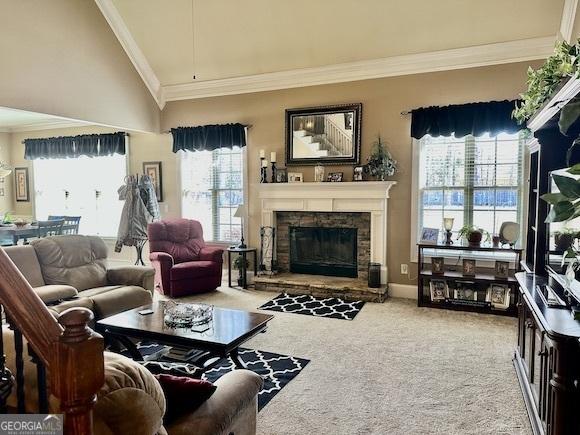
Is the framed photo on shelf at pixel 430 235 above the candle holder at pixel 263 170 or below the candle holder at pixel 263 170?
below

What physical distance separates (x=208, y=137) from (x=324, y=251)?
2.52 metres

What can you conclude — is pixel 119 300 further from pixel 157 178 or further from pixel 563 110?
pixel 563 110

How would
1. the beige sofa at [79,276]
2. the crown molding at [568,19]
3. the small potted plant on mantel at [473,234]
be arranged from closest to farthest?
the beige sofa at [79,276]
the crown molding at [568,19]
the small potted plant on mantel at [473,234]

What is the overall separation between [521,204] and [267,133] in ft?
11.6

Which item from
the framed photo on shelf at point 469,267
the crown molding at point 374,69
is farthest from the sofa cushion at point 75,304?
the framed photo on shelf at point 469,267

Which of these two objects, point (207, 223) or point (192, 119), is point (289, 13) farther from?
point (207, 223)

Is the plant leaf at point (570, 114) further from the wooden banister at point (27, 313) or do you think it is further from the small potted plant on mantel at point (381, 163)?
the small potted plant on mantel at point (381, 163)

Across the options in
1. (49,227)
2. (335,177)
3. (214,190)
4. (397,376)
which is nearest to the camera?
(397,376)

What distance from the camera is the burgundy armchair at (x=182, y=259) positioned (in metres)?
5.38

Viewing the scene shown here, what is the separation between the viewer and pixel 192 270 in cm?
545

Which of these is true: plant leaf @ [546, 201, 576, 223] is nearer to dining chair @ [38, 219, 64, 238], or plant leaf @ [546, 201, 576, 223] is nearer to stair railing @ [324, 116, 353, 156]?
stair railing @ [324, 116, 353, 156]

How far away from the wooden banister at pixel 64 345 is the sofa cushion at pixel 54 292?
2.95 m

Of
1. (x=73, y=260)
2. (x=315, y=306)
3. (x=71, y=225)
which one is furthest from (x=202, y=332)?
(x=71, y=225)

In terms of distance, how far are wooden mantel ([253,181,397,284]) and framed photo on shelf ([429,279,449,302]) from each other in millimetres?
661
